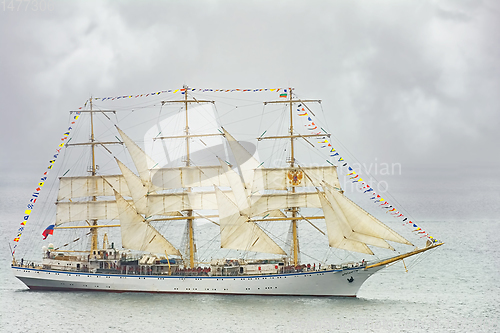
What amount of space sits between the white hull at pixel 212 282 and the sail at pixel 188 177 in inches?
328

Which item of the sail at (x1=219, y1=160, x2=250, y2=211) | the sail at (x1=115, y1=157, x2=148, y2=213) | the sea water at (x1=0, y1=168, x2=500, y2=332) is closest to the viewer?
the sea water at (x1=0, y1=168, x2=500, y2=332)

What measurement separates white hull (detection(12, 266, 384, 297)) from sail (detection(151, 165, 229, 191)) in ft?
27.4

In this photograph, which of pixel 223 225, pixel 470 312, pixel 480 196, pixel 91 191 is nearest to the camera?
pixel 470 312

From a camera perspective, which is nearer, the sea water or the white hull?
the sea water

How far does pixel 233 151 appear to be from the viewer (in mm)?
64688

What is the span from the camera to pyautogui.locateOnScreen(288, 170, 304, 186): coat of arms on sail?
64.6 meters

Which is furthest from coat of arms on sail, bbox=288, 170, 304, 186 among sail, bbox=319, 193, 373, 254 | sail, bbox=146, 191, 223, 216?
sail, bbox=146, 191, 223, 216

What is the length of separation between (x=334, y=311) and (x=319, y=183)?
12064 mm

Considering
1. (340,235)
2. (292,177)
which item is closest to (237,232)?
(292,177)

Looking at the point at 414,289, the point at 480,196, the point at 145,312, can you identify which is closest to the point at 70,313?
the point at 145,312

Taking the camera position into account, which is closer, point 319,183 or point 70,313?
point 70,313

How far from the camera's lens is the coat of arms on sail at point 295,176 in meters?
64.6

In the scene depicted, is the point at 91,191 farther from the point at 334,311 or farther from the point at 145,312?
the point at 334,311

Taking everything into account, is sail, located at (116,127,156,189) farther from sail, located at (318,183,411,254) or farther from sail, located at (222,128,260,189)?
sail, located at (318,183,411,254)
